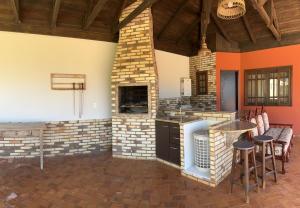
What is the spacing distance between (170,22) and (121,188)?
A: 4.82 metres

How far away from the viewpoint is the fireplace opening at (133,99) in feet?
16.8

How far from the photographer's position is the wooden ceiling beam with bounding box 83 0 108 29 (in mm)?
4511

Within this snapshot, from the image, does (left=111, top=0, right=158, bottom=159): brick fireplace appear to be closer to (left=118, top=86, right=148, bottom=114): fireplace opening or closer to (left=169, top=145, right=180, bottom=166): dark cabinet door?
(left=118, top=86, right=148, bottom=114): fireplace opening

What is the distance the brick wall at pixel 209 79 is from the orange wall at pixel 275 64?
0.16 m

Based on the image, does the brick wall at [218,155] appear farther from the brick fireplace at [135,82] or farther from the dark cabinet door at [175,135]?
the brick fireplace at [135,82]

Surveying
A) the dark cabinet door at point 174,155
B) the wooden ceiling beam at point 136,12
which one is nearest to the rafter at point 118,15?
the wooden ceiling beam at point 136,12

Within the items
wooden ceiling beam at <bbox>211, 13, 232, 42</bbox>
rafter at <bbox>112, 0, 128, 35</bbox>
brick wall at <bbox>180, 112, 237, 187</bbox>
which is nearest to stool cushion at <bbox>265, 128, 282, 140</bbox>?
brick wall at <bbox>180, 112, 237, 187</bbox>

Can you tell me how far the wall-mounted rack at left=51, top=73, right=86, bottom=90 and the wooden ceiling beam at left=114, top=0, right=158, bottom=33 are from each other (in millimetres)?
1435

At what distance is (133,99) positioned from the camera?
5332 millimetres

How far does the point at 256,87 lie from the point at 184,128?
458cm

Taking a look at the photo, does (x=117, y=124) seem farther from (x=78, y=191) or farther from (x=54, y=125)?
(x=78, y=191)

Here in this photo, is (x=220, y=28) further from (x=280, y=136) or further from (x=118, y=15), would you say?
(x=280, y=136)

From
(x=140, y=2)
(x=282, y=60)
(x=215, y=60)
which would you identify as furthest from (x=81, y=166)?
(x=282, y=60)

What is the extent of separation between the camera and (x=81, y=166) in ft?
14.8
